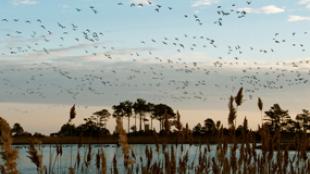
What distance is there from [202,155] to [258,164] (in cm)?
62

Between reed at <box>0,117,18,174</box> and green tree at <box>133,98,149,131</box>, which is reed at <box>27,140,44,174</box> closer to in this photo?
reed at <box>0,117,18,174</box>

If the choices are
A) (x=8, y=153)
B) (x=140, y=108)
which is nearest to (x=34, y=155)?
(x=8, y=153)

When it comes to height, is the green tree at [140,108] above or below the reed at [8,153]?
above

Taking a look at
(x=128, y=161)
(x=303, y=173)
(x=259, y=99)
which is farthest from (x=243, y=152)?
(x=128, y=161)

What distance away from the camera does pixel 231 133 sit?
175 inches

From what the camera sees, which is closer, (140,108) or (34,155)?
(34,155)

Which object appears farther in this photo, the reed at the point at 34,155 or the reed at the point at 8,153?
the reed at the point at 34,155

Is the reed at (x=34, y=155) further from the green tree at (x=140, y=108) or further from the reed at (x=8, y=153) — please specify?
the green tree at (x=140, y=108)

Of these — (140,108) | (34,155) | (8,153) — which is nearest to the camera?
(8,153)

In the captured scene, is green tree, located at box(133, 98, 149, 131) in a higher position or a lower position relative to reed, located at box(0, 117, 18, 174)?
higher

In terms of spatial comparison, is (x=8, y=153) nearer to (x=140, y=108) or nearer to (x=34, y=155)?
(x=34, y=155)

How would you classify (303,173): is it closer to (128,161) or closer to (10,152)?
(128,161)

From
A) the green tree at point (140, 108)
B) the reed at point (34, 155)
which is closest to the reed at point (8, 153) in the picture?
the reed at point (34, 155)

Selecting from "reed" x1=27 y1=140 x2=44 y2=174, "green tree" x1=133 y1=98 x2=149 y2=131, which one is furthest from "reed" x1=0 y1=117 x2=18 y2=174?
"green tree" x1=133 y1=98 x2=149 y2=131
